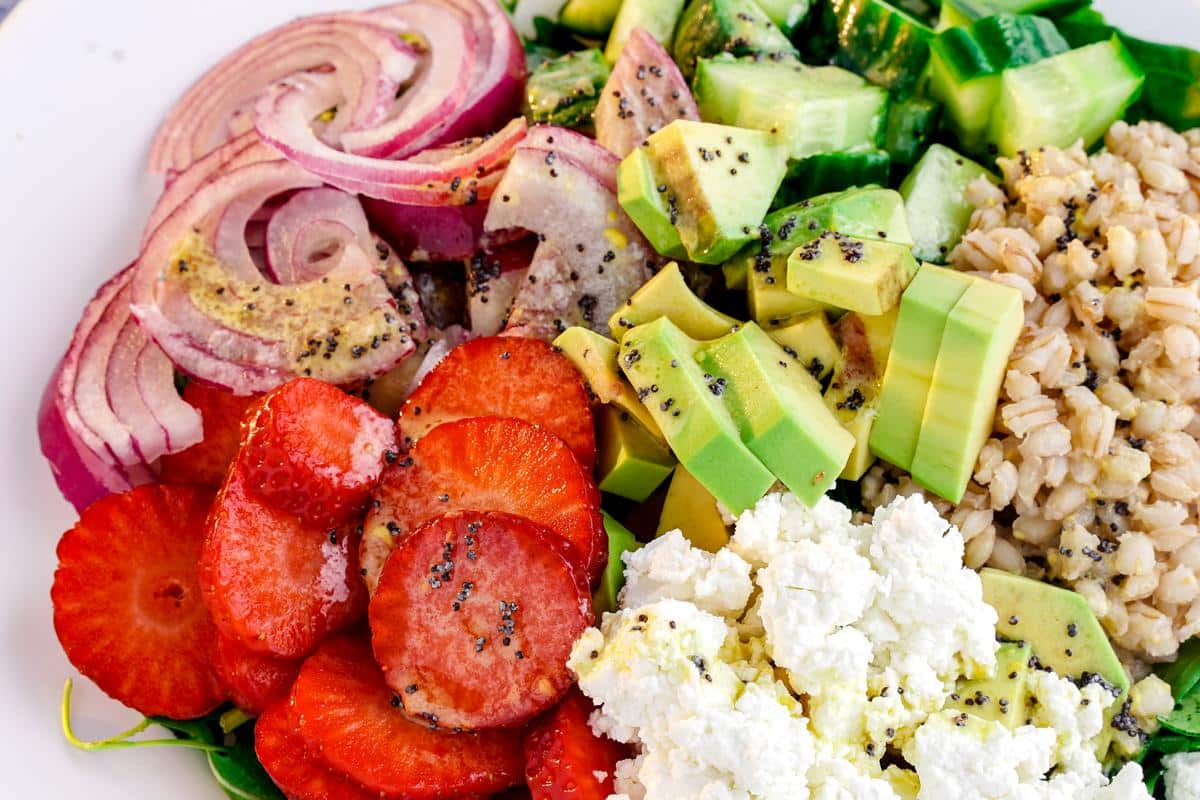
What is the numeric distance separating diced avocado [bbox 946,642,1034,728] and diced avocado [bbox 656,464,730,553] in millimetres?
521

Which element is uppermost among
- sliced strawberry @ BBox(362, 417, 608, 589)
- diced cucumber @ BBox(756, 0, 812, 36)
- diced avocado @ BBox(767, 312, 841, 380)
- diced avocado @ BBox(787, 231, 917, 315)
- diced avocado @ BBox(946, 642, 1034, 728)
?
diced cucumber @ BBox(756, 0, 812, 36)

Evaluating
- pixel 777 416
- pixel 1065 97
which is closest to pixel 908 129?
pixel 1065 97

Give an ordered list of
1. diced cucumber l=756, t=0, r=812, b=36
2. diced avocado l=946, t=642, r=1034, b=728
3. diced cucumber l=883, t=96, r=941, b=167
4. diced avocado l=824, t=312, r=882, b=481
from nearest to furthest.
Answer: diced avocado l=946, t=642, r=1034, b=728
diced avocado l=824, t=312, r=882, b=481
diced cucumber l=883, t=96, r=941, b=167
diced cucumber l=756, t=0, r=812, b=36

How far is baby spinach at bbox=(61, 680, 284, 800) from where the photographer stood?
2.19m

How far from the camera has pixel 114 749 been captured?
221 cm

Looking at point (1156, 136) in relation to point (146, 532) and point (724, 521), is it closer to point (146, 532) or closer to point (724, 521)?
point (724, 521)

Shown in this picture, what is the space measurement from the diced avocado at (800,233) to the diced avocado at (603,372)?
0.34 m

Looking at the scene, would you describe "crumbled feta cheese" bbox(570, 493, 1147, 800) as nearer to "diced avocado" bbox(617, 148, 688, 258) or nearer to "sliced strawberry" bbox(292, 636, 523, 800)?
"sliced strawberry" bbox(292, 636, 523, 800)

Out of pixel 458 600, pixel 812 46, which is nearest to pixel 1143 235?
pixel 812 46

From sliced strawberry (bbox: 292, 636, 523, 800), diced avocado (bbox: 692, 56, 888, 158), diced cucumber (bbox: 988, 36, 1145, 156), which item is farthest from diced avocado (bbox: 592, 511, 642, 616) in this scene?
diced cucumber (bbox: 988, 36, 1145, 156)

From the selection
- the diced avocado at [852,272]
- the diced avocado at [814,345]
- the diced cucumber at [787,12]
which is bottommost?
the diced avocado at [814,345]

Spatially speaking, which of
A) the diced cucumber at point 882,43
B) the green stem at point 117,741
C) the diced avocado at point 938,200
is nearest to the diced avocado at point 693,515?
the diced avocado at point 938,200

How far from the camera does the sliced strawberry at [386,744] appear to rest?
1909 millimetres

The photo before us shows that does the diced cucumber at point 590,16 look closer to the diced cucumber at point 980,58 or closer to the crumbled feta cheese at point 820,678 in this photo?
the diced cucumber at point 980,58
